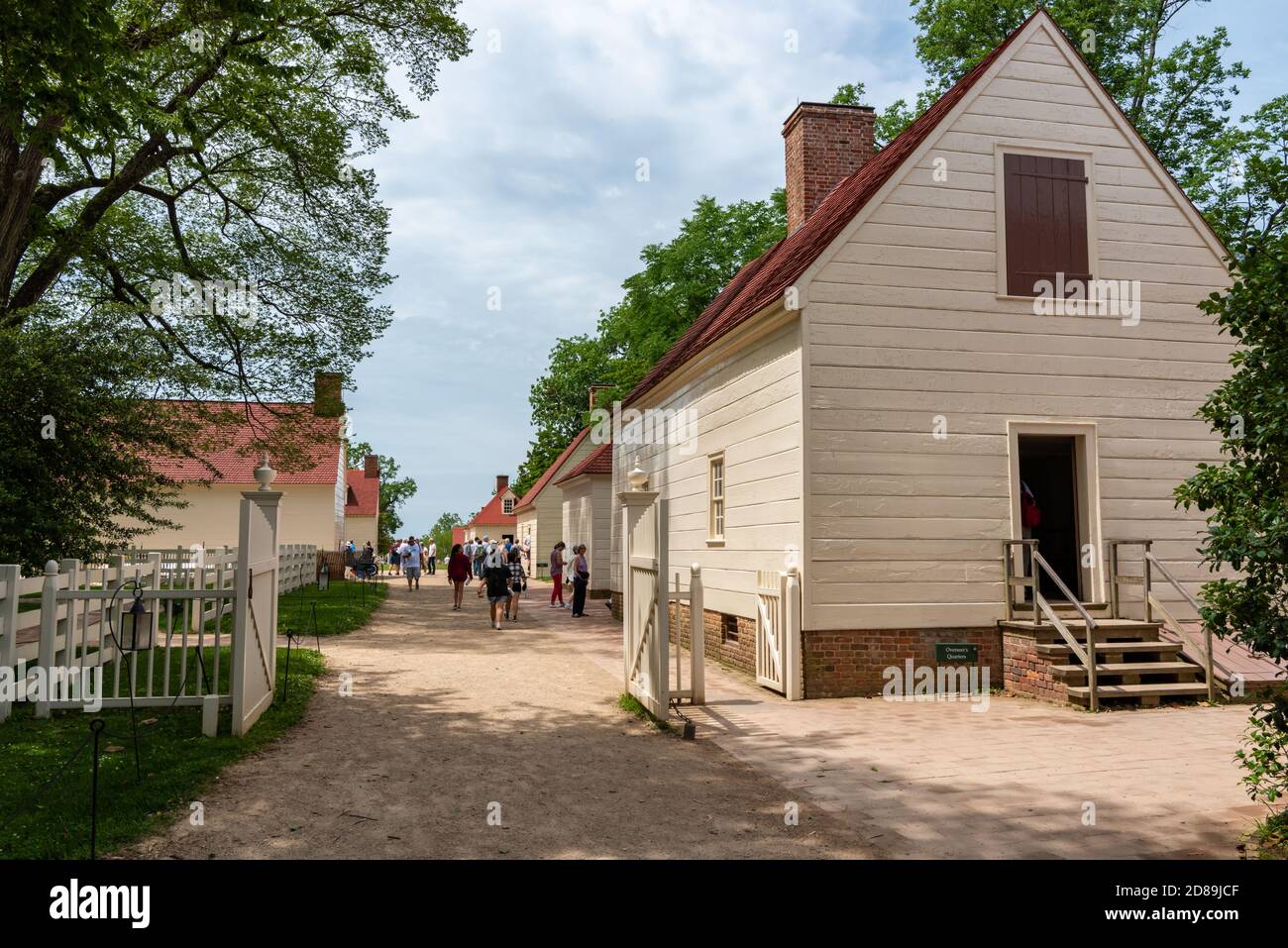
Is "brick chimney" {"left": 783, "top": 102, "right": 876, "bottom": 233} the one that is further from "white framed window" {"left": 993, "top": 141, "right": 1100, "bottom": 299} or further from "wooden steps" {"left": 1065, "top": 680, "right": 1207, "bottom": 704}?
"wooden steps" {"left": 1065, "top": 680, "right": 1207, "bottom": 704}

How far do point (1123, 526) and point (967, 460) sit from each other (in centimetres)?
238

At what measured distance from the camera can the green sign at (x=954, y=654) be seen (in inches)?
420

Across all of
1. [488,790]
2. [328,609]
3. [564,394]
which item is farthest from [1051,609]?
[564,394]

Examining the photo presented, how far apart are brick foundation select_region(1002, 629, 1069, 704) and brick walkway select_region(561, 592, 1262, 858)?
0.91 ft

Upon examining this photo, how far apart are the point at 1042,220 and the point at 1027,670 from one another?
602 cm

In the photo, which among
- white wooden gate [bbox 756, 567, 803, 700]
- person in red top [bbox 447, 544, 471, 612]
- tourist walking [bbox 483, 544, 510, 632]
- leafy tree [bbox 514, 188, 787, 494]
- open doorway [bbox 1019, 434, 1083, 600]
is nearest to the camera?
white wooden gate [bbox 756, 567, 803, 700]

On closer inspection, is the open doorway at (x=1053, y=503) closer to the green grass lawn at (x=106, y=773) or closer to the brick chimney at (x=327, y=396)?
the green grass lawn at (x=106, y=773)

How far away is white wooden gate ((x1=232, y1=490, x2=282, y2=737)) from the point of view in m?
7.49

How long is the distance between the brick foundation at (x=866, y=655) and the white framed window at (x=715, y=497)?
386 cm

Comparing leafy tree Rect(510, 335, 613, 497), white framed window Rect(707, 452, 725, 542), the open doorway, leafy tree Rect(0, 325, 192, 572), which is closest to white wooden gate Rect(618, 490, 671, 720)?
white framed window Rect(707, 452, 725, 542)

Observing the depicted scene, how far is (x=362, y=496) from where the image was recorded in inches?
2689

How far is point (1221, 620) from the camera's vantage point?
5094 millimetres

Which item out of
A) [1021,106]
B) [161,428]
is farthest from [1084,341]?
[161,428]

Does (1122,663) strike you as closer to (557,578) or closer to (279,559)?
(279,559)
